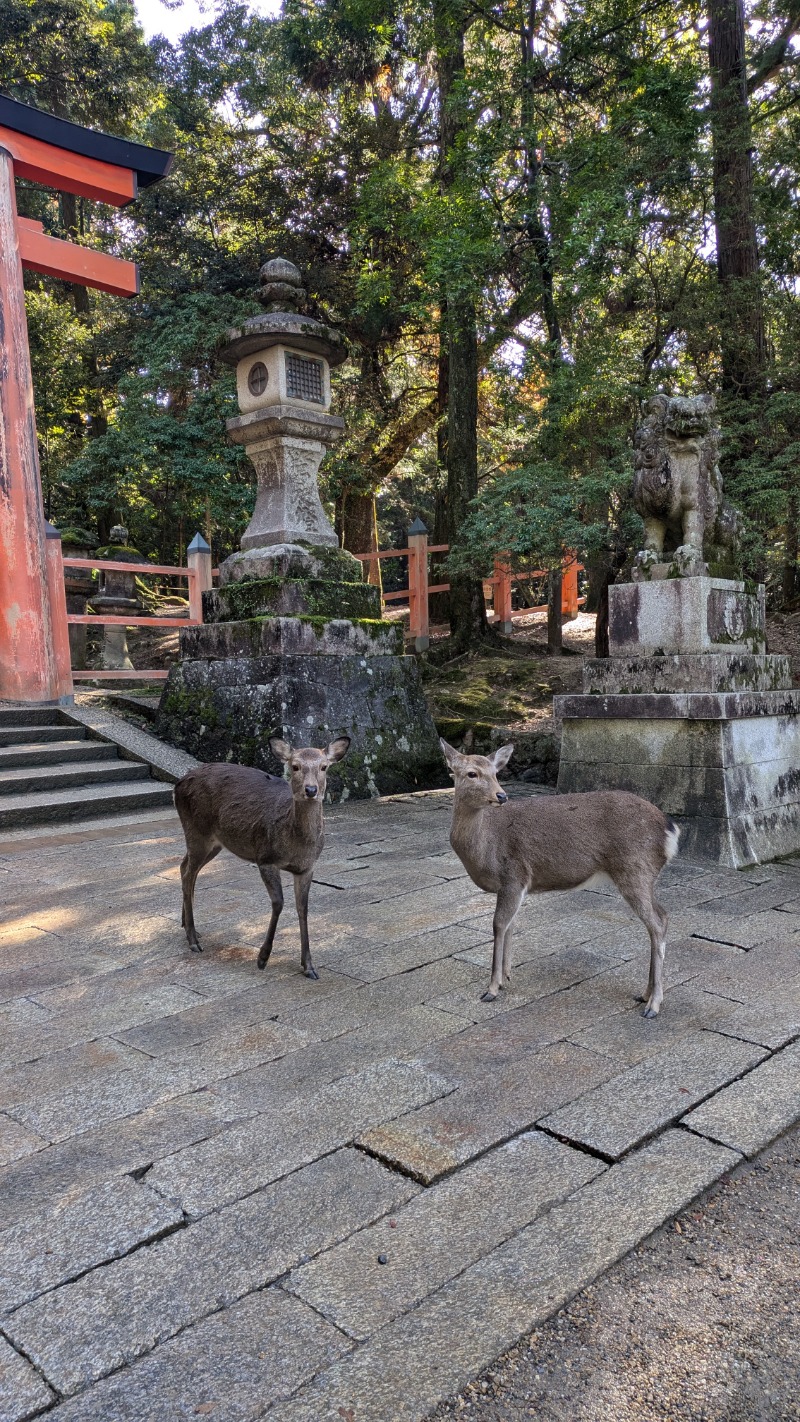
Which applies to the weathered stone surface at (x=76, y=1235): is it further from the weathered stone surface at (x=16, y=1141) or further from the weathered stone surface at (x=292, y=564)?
the weathered stone surface at (x=292, y=564)

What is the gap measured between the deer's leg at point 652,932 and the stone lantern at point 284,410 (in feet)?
18.1

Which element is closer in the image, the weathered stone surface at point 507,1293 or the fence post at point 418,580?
the weathered stone surface at point 507,1293

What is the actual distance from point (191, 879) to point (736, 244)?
31.0 feet

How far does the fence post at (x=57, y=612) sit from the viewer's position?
29.1 ft

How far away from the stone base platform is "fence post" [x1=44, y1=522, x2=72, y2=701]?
18.3 feet

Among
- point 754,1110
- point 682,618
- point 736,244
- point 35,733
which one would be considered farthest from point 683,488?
point 35,733

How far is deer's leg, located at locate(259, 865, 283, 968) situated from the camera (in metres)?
3.41

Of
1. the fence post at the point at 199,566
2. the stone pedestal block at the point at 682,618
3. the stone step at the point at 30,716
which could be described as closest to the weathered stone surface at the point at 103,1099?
the stone pedestal block at the point at 682,618

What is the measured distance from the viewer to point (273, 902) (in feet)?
11.4

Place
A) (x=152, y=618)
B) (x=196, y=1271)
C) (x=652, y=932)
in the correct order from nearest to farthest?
(x=196, y=1271) → (x=652, y=932) → (x=152, y=618)

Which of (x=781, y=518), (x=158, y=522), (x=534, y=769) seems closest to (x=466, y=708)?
(x=534, y=769)

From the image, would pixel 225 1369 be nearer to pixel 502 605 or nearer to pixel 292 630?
pixel 292 630

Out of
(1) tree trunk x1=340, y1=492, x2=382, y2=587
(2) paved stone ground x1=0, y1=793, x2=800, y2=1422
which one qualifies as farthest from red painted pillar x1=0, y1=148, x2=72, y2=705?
(1) tree trunk x1=340, y1=492, x2=382, y2=587

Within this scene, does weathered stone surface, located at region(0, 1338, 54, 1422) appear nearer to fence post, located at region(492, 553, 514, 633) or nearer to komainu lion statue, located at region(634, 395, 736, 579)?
komainu lion statue, located at region(634, 395, 736, 579)
